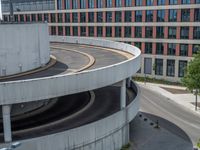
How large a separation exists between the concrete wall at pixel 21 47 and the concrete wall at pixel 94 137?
332 inches

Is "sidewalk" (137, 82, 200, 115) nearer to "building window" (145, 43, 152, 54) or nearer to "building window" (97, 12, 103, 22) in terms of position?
"building window" (145, 43, 152, 54)

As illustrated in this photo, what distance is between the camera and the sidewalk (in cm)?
5541

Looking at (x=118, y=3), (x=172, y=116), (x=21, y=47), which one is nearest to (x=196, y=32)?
(x=118, y=3)

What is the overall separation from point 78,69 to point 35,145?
10.9 metres

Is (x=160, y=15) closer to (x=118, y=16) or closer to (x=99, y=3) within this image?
(x=118, y=16)

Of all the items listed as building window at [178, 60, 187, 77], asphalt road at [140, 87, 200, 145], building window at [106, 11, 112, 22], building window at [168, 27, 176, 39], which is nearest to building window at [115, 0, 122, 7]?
building window at [106, 11, 112, 22]

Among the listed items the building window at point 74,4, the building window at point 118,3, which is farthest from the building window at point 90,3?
the building window at point 118,3

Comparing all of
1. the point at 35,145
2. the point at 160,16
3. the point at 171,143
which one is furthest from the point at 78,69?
the point at 160,16

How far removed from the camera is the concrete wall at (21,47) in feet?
102

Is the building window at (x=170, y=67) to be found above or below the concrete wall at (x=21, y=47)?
below

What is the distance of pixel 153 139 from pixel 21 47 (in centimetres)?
1865

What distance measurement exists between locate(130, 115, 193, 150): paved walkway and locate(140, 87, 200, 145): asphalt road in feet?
4.68

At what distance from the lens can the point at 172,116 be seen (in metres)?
48.4

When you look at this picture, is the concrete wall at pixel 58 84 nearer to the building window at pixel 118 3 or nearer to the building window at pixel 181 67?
the building window at pixel 181 67
